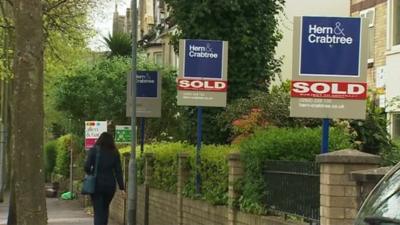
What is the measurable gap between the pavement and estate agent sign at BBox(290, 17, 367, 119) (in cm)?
1216

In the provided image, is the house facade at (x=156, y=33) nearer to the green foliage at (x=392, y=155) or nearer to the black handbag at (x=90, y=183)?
the black handbag at (x=90, y=183)

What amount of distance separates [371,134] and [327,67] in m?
3.61

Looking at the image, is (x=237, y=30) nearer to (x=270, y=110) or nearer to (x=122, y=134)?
(x=270, y=110)

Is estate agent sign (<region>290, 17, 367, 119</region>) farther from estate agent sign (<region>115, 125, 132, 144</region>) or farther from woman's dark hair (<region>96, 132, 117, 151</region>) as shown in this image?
estate agent sign (<region>115, 125, 132, 144</region>)

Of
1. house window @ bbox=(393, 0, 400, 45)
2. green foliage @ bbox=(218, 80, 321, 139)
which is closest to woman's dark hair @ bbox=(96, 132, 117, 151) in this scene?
green foliage @ bbox=(218, 80, 321, 139)

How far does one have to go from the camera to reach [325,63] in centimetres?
812

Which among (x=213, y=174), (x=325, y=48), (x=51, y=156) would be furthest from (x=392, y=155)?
(x=51, y=156)

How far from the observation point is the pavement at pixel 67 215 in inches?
805

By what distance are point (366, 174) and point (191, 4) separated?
1007cm

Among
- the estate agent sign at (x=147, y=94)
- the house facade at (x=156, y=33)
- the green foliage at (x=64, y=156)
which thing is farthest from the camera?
the green foliage at (x=64, y=156)

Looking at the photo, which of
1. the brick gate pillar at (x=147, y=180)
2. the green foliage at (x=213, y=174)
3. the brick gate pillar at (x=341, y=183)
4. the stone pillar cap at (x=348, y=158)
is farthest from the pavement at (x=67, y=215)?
the stone pillar cap at (x=348, y=158)

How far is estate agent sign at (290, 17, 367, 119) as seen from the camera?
809 centimetres

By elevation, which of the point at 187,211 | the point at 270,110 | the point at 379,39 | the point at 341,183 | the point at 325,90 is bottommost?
the point at 187,211

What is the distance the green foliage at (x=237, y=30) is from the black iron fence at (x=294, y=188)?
21.1 feet
